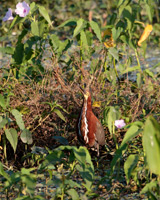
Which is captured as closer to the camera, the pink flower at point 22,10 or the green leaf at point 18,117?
the green leaf at point 18,117

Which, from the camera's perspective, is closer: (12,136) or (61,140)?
(12,136)

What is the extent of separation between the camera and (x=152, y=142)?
1.70m

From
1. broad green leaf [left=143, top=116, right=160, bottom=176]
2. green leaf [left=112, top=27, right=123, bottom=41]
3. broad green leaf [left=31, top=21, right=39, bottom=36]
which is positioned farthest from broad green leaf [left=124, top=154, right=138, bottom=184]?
broad green leaf [left=31, top=21, right=39, bottom=36]

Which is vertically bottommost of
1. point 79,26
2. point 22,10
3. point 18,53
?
point 18,53

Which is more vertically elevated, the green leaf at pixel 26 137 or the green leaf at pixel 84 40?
the green leaf at pixel 84 40

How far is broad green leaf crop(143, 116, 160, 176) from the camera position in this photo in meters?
1.68

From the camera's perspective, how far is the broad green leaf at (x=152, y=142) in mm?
1681

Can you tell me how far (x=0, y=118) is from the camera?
8.43ft

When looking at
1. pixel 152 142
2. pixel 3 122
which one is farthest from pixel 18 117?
pixel 152 142

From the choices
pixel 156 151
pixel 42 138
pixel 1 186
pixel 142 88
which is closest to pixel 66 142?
pixel 42 138

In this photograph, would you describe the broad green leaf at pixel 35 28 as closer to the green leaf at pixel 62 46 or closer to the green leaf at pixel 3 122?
the green leaf at pixel 62 46

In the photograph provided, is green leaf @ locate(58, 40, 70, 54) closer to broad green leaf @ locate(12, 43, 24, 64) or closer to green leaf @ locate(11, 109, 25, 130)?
broad green leaf @ locate(12, 43, 24, 64)

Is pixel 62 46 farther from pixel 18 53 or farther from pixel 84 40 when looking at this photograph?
pixel 18 53

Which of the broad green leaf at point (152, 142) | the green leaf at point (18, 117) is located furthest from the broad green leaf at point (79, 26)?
the broad green leaf at point (152, 142)
